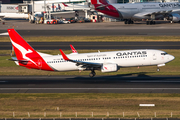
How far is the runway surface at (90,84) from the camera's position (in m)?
41.2

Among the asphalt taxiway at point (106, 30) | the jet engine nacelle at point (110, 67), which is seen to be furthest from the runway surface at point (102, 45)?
the jet engine nacelle at point (110, 67)

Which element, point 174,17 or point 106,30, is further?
point 174,17

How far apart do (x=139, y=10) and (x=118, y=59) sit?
90.5m

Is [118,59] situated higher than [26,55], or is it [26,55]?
[26,55]

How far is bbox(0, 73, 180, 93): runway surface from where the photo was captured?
4122 centimetres

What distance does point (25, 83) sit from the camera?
46.4m

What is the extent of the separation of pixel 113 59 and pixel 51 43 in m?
46.1

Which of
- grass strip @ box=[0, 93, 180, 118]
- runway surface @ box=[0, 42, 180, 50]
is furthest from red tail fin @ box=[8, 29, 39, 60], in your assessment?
runway surface @ box=[0, 42, 180, 50]

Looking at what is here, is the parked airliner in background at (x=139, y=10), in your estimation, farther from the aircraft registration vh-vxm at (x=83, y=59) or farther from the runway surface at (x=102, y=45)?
the aircraft registration vh-vxm at (x=83, y=59)

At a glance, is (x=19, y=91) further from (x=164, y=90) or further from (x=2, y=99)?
(x=164, y=90)

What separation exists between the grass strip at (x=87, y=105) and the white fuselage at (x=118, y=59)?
28.7 feet

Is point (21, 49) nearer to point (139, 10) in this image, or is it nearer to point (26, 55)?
point (26, 55)

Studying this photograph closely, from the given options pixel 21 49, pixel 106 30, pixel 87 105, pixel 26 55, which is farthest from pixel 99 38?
pixel 87 105

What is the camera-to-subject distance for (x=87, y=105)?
3388 centimetres
